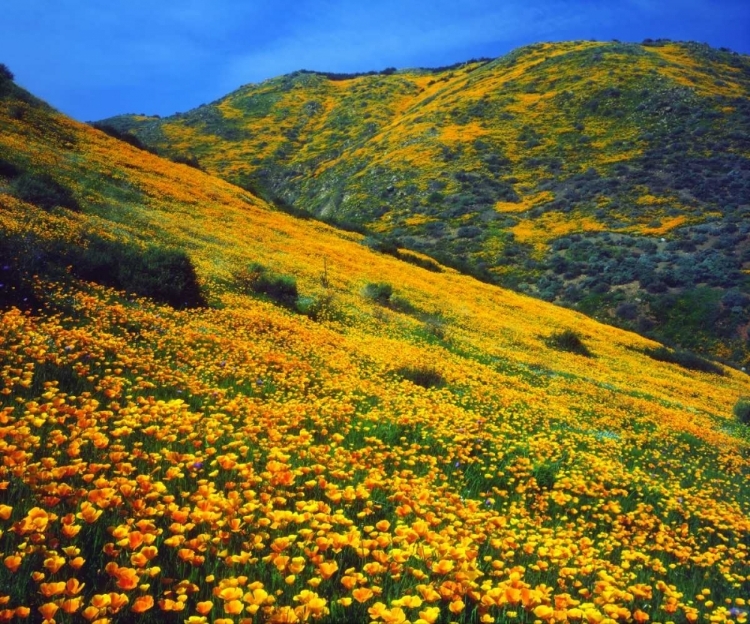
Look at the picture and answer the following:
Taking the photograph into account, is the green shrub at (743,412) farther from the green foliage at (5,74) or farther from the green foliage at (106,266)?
the green foliage at (5,74)

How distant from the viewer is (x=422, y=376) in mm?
9703

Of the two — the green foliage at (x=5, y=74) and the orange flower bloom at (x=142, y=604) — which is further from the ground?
the green foliage at (x=5, y=74)

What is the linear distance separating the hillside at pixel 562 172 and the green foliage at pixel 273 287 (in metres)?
25.4

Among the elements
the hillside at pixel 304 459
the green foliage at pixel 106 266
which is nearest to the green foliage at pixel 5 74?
the hillside at pixel 304 459

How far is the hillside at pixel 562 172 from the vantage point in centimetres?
3897

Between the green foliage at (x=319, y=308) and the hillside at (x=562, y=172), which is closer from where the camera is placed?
the green foliage at (x=319, y=308)

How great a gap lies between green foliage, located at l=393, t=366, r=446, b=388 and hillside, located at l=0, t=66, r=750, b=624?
5cm

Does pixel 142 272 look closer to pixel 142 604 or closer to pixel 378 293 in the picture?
pixel 142 604

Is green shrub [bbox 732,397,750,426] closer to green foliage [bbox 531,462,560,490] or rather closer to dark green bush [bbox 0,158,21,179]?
green foliage [bbox 531,462,560,490]

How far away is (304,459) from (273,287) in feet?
34.1

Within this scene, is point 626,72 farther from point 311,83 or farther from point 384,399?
point 384,399

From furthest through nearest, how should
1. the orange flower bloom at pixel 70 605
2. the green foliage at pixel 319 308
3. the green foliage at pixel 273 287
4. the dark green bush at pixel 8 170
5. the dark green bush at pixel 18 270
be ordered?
1. the dark green bush at pixel 8 170
2. the green foliage at pixel 273 287
3. the green foliage at pixel 319 308
4. the dark green bush at pixel 18 270
5. the orange flower bloom at pixel 70 605

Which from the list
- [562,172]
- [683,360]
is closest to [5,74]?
[683,360]

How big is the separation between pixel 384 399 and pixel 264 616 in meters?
5.24
